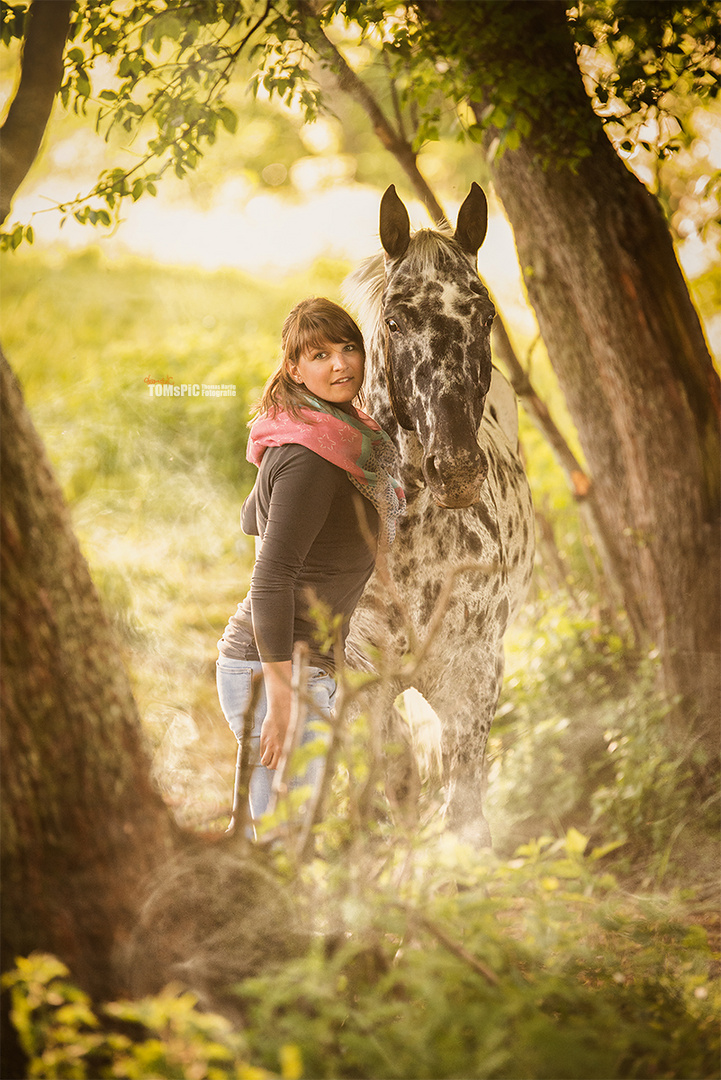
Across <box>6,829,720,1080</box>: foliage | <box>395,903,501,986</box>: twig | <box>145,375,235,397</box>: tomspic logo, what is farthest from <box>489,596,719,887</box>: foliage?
<box>145,375,235,397</box>: tomspic logo

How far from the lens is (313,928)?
1.64 m

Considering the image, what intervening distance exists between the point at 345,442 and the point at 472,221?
0.83m

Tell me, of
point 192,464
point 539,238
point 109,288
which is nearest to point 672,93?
point 539,238

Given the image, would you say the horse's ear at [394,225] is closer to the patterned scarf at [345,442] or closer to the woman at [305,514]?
the woman at [305,514]

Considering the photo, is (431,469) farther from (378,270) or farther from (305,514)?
(378,270)

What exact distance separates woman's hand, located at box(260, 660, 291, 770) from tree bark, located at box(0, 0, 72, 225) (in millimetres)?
1514

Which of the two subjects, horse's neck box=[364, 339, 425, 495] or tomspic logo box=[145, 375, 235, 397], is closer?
horse's neck box=[364, 339, 425, 495]

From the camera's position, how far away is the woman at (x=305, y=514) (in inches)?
79.4

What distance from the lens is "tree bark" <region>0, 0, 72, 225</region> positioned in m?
2.12

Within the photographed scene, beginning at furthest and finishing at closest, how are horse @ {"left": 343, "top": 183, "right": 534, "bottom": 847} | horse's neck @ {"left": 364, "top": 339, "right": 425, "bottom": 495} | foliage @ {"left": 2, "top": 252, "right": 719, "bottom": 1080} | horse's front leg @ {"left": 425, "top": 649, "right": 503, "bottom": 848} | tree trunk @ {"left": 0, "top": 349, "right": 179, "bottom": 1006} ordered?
horse's front leg @ {"left": 425, "top": 649, "right": 503, "bottom": 848} → horse's neck @ {"left": 364, "top": 339, "right": 425, "bottom": 495} → horse @ {"left": 343, "top": 183, "right": 534, "bottom": 847} → tree trunk @ {"left": 0, "top": 349, "right": 179, "bottom": 1006} → foliage @ {"left": 2, "top": 252, "right": 719, "bottom": 1080}

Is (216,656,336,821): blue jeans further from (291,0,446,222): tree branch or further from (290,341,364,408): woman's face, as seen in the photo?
(291,0,446,222): tree branch

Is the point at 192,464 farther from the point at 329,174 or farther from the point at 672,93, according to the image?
the point at 672,93

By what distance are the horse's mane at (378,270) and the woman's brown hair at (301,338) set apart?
189 millimetres

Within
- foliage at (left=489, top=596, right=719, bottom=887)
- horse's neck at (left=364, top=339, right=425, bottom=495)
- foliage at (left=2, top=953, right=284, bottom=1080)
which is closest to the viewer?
foliage at (left=2, top=953, right=284, bottom=1080)
